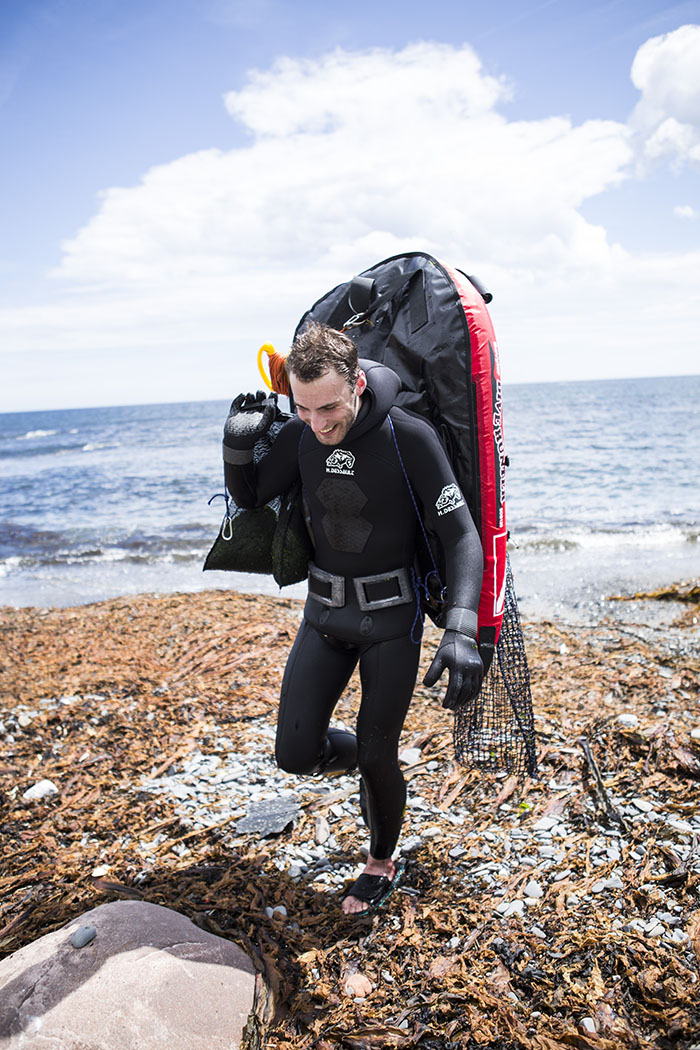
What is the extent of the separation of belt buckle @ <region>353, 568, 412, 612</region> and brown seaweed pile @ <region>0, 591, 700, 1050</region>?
4.59 feet

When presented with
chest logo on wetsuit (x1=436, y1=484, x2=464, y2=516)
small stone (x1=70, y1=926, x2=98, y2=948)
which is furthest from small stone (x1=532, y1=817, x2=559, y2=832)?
small stone (x1=70, y1=926, x2=98, y2=948)

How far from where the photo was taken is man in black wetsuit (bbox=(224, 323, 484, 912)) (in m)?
2.74

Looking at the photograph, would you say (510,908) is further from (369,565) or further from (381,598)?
(369,565)

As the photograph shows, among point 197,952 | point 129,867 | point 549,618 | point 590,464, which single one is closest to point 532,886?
point 197,952

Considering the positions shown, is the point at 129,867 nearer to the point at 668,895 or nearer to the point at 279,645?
the point at 668,895

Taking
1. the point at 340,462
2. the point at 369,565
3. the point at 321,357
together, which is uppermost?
the point at 321,357

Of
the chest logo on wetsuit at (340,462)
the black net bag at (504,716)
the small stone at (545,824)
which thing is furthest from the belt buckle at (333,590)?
the small stone at (545,824)

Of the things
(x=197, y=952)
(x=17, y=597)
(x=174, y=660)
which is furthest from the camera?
(x=17, y=597)

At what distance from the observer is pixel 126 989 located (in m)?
2.56

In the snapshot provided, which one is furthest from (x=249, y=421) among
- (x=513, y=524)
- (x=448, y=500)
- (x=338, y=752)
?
(x=513, y=524)

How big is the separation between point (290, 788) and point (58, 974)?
5.73 feet

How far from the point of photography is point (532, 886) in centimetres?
327

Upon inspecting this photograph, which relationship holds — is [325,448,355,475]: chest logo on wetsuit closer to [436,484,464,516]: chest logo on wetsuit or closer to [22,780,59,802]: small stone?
[436,484,464,516]: chest logo on wetsuit

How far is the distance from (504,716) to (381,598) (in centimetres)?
139
